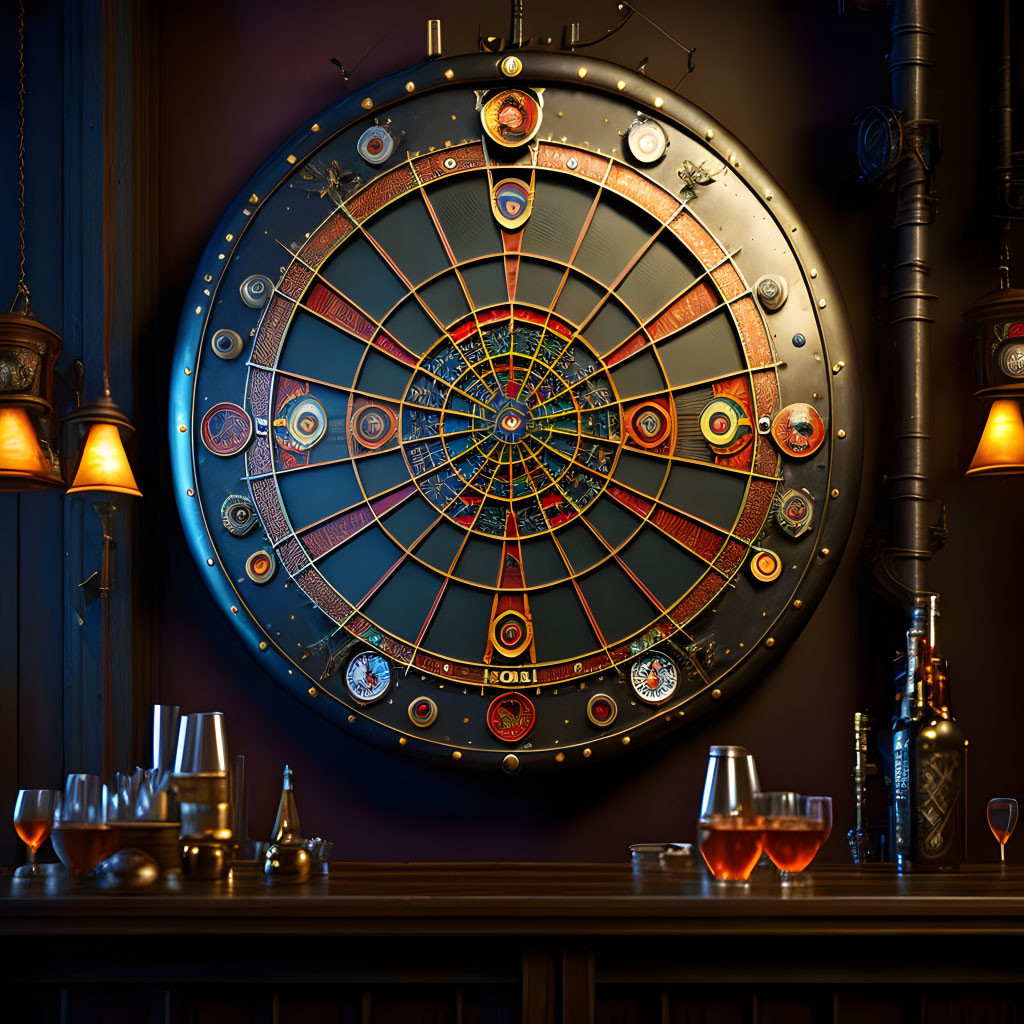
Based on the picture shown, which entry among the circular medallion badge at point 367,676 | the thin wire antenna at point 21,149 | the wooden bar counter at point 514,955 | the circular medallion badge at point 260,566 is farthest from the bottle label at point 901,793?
the thin wire antenna at point 21,149

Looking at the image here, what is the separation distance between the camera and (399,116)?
305 centimetres

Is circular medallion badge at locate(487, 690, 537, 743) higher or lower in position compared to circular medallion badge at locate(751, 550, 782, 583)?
lower

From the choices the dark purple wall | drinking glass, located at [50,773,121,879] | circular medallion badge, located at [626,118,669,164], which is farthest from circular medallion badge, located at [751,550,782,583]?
drinking glass, located at [50,773,121,879]

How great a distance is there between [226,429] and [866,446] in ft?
5.56

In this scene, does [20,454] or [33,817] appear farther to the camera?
[20,454]

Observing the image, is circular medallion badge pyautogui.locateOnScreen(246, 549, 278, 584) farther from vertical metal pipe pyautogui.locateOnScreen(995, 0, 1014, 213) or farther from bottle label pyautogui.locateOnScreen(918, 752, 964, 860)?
A: vertical metal pipe pyautogui.locateOnScreen(995, 0, 1014, 213)

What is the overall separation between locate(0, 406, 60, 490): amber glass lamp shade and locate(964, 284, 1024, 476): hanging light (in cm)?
231

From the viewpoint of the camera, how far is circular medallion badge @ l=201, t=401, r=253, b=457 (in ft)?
9.97

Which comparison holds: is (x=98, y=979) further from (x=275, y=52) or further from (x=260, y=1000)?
(x=275, y=52)

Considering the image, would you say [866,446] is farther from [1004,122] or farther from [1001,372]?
[1004,122]

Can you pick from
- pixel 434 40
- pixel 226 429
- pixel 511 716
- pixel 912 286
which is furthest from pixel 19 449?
pixel 912 286

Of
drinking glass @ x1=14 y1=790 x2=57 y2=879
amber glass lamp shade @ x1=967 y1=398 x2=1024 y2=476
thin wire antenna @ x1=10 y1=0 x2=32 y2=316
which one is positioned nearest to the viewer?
drinking glass @ x1=14 y1=790 x2=57 y2=879

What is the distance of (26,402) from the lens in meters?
2.86

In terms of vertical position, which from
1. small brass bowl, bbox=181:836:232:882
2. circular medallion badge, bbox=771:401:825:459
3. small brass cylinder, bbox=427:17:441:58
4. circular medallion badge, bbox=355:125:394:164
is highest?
small brass cylinder, bbox=427:17:441:58
